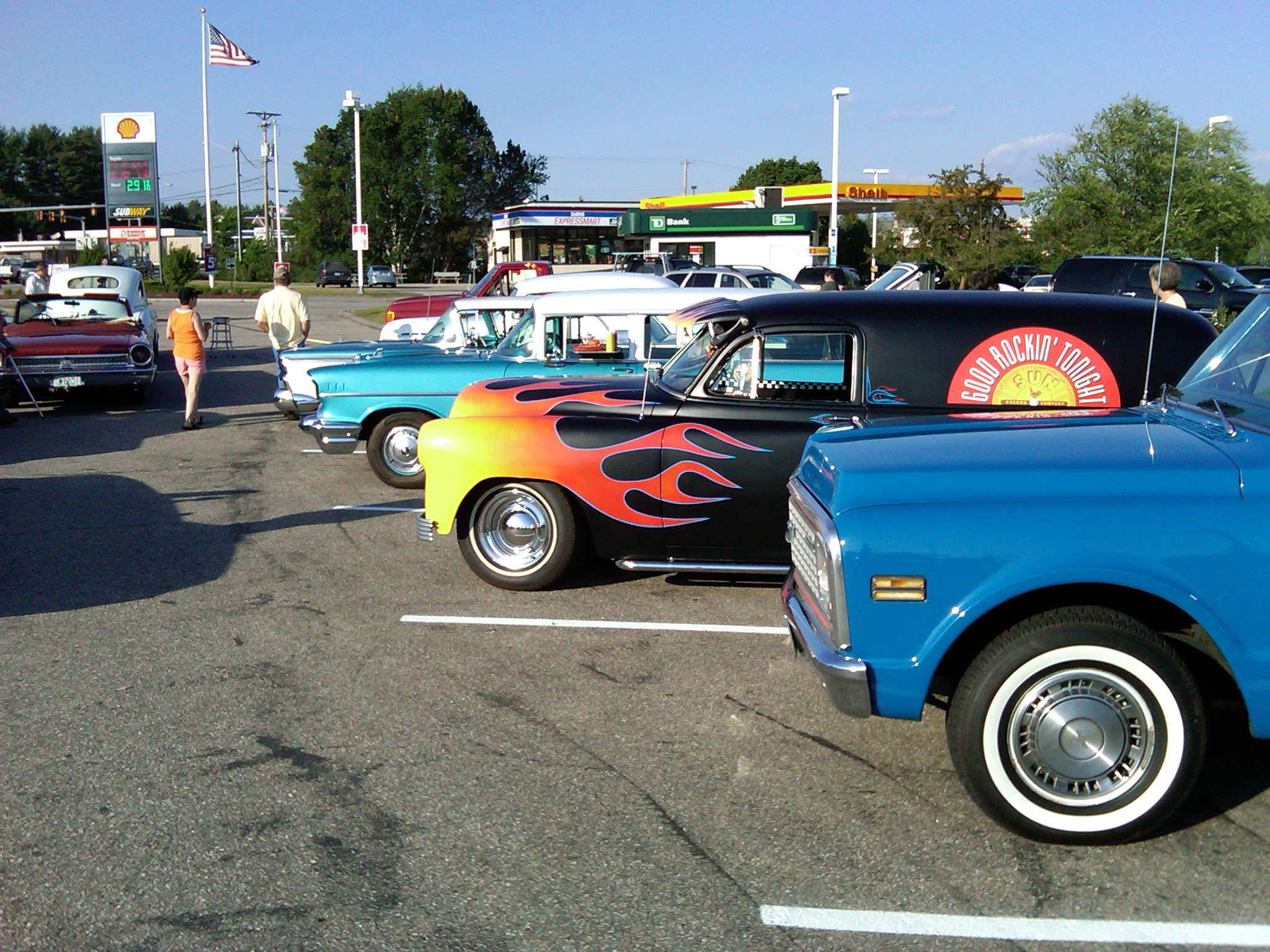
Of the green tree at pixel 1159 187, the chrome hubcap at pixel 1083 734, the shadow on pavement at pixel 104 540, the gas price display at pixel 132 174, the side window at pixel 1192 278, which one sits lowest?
the shadow on pavement at pixel 104 540

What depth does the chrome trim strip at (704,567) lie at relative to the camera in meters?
6.63

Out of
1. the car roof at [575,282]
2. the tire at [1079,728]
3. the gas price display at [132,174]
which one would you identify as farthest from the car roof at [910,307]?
the gas price display at [132,174]

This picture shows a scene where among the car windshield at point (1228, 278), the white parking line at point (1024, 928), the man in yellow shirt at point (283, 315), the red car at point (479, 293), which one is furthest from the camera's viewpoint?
the car windshield at point (1228, 278)

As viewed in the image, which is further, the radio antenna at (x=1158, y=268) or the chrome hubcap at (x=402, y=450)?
the chrome hubcap at (x=402, y=450)

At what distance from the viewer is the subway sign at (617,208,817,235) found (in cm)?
4450

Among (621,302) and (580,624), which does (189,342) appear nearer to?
(621,302)

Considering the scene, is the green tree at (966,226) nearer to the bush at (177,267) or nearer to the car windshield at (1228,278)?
the car windshield at (1228,278)

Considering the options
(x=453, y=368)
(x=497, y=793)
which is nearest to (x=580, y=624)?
(x=497, y=793)

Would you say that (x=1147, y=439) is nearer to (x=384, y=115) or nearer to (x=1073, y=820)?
(x=1073, y=820)

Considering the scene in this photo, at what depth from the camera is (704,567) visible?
671cm

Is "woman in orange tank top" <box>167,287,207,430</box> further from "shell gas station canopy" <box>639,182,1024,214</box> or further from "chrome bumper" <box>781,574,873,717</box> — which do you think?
"shell gas station canopy" <box>639,182,1024,214</box>

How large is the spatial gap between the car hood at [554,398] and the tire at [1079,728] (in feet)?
11.2

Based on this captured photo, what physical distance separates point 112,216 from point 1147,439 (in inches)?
2963

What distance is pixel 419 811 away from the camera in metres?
4.18
